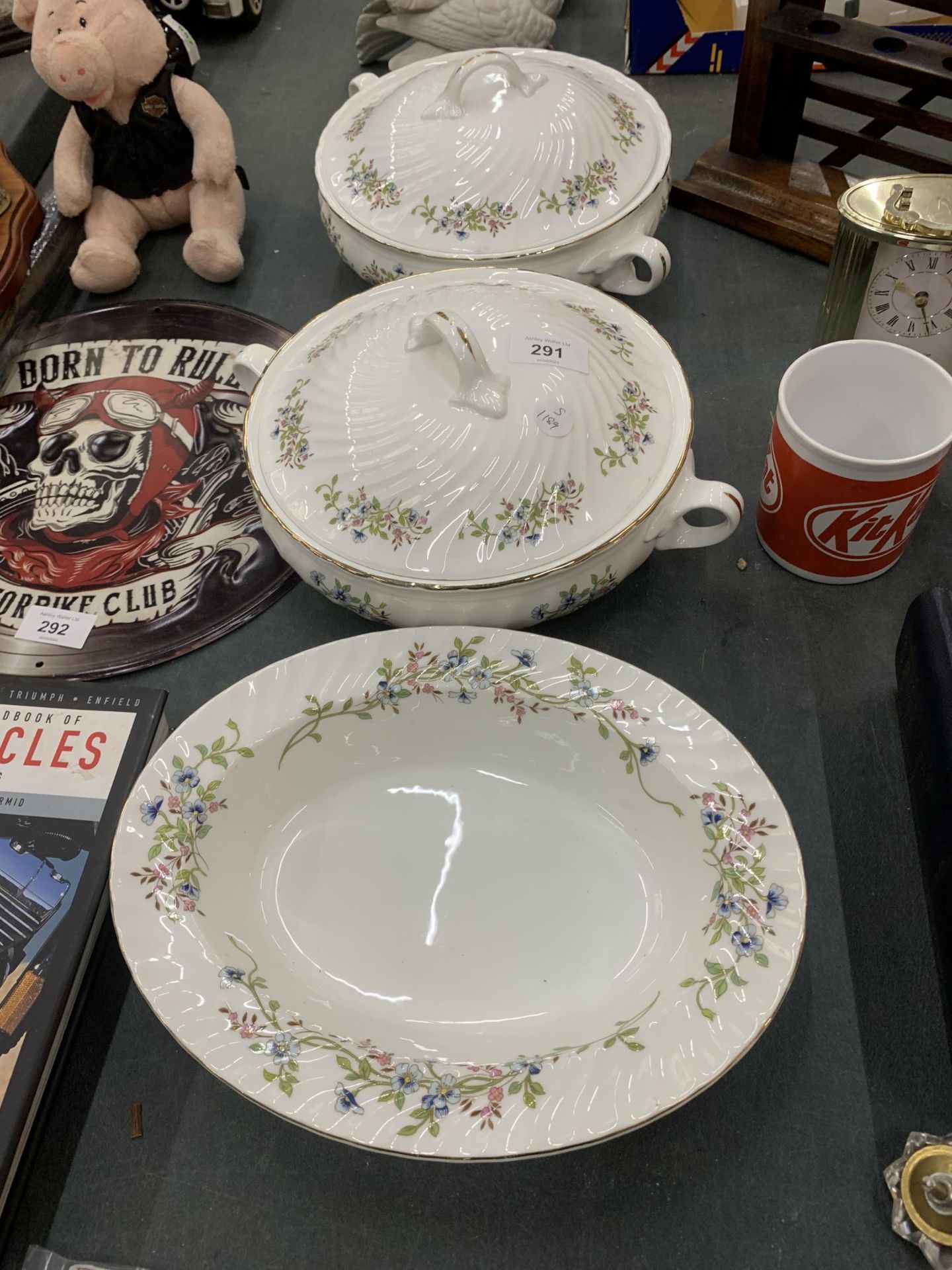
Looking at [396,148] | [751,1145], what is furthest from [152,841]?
[396,148]

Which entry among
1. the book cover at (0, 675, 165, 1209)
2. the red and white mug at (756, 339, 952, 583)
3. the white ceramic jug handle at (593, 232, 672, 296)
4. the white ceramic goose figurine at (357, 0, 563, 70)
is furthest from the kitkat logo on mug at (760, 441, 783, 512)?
the white ceramic goose figurine at (357, 0, 563, 70)

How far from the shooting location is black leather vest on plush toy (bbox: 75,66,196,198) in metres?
1.18

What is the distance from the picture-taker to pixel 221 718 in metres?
0.76

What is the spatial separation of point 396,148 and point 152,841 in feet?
2.53

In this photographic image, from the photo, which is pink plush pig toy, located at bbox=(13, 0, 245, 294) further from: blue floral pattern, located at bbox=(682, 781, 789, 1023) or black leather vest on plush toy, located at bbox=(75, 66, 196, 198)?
blue floral pattern, located at bbox=(682, 781, 789, 1023)

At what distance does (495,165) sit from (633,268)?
21cm

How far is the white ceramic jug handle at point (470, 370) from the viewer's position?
2.48ft

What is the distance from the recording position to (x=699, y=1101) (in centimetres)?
70

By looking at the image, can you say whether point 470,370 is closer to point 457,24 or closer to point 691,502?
point 691,502

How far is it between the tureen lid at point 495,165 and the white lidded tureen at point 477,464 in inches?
7.1

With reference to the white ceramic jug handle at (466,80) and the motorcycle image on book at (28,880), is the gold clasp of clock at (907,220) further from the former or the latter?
the motorcycle image on book at (28,880)

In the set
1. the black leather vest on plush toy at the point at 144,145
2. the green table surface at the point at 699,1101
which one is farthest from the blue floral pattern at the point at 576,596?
the black leather vest on plush toy at the point at 144,145

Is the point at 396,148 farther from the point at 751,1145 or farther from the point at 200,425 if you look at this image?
the point at 751,1145

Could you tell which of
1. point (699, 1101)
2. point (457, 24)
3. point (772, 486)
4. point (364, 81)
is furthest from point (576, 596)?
point (457, 24)
